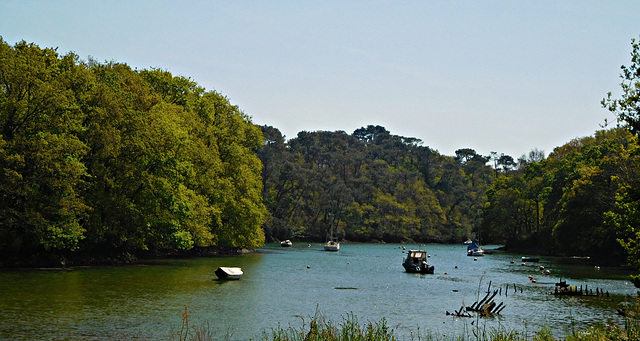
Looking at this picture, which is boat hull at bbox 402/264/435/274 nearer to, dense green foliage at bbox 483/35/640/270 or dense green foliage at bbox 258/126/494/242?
dense green foliage at bbox 483/35/640/270

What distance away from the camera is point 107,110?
59281 millimetres

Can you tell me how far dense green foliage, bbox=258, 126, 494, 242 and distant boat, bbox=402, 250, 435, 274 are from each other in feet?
246

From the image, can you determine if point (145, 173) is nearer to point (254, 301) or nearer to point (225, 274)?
point (225, 274)

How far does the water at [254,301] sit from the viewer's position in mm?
30828

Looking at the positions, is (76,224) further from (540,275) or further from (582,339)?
(540,275)

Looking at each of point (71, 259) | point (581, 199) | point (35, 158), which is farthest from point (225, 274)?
point (581, 199)

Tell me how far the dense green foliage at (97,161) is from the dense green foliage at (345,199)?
75.6 m

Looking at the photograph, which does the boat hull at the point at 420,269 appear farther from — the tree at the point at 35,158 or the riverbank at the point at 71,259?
the tree at the point at 35,158

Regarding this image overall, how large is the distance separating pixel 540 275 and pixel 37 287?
51323 millimetres

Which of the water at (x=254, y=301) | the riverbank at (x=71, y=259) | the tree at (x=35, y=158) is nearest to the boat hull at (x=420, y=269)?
the water at (x=254, y=301)

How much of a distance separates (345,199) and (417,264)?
98.8 m

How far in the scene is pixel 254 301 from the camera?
4194cm

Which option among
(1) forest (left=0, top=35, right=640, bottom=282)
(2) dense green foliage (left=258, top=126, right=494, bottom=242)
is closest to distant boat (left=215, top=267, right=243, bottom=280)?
(1) forest (left=0, top=35, right=640, bottom=282)

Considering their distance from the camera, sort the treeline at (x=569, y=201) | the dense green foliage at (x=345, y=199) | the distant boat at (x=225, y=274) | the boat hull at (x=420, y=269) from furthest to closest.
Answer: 1. the dense green foliage at (x=345, y=199)
2. the treeline at (x=569, y=201)
3. the boat hull at (x=420, y=269)
4. the distant boat at (x=225, y=274)
